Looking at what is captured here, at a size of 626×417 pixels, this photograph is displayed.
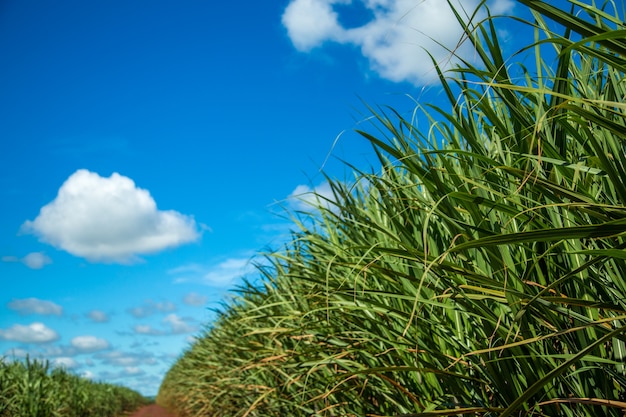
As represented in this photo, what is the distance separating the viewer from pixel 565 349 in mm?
1299

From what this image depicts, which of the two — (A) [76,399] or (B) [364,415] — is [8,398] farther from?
(B) [364,415]

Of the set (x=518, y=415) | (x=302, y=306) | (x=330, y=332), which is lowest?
(x=518, y=415)

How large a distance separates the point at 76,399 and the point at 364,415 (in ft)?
44.8

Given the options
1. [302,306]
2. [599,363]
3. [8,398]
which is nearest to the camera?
[599,363]

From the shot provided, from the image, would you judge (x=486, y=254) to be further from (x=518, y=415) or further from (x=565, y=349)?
(x=518, y=415)

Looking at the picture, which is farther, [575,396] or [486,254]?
[486,254]

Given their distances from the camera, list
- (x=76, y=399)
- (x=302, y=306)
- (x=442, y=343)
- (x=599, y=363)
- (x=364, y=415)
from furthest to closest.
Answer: (x=76, y=399) < (x=302, y=306) < (x=364, y=415) < (x=442, y=343) < (x=599, y=363)

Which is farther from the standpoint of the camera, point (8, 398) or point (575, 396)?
point (8, 398)

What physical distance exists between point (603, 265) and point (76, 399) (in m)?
14.8

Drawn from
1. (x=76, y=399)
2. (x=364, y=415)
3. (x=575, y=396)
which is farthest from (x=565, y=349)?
(x=76, y=399)

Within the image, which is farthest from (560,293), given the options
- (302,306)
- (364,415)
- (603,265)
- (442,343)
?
(302,306)

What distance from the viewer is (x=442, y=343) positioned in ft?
5.57

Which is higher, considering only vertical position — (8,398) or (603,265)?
(8,398)

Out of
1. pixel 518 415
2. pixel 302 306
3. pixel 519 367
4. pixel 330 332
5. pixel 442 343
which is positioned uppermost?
pixel 302 306
